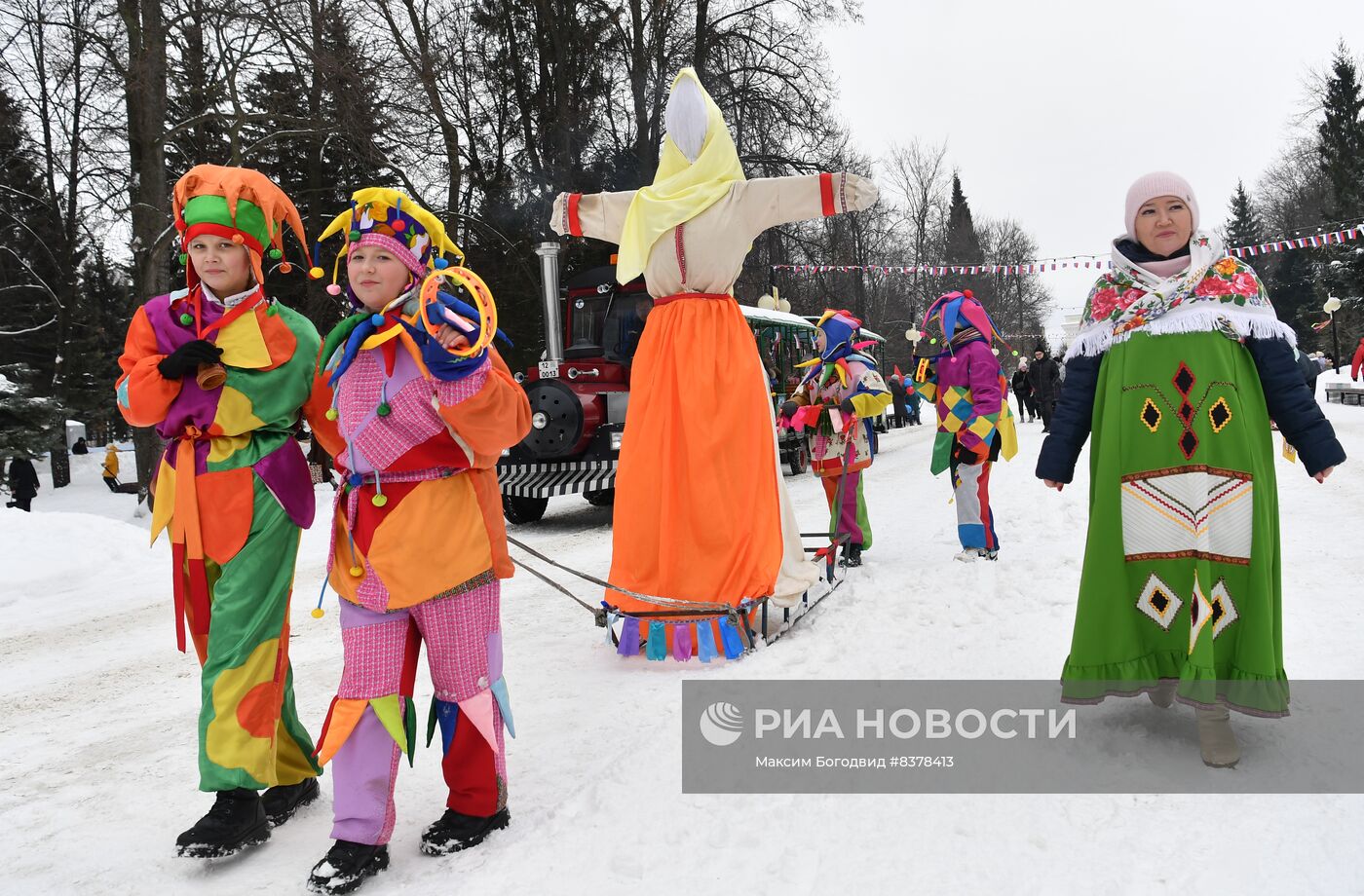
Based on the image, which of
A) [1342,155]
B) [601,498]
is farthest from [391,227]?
[1342,155]

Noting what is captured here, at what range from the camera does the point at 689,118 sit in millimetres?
4562

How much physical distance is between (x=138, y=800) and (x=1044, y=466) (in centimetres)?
355

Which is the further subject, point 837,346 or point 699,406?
Answer: point 837,346

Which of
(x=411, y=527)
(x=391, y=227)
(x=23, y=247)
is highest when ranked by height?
(x=23, y=247)

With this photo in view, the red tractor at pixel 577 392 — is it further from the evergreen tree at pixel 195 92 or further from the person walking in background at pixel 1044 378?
the person walking in background at pixel 1044 378

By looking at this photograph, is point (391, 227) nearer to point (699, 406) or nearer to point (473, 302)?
point (473, 302)

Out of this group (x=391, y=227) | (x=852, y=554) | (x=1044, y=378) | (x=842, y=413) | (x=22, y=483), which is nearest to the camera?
(x=391, y=227)

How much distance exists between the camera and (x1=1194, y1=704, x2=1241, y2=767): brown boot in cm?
287

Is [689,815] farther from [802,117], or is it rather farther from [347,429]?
[802,117]

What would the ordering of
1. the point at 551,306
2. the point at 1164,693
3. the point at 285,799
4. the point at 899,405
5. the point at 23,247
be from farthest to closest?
the point at 899,405
the point at 23,247
the point at 551,306
the point at 1164,693
the point at 285,799

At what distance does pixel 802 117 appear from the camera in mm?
19250

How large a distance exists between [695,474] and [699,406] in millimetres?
Answer: 334

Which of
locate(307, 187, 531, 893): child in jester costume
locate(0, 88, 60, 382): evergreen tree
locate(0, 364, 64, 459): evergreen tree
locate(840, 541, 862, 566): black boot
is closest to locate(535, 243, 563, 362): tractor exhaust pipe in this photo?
locate(840, 541, 862, 566): black boot

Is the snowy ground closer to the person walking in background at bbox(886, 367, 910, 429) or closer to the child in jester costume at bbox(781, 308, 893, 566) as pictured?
the child in jester costume at bbox(781, 308, 893, 566)
